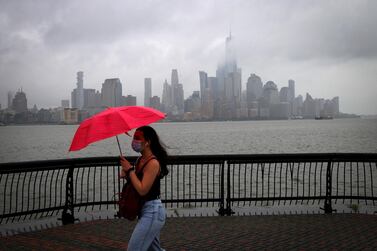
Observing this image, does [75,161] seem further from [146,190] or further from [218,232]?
[146,190]

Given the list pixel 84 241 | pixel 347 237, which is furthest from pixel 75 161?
pixel 347 237

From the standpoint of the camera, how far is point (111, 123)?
11.4ft

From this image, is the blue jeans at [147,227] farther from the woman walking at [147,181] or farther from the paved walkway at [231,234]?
the paved walkway at [231,234]

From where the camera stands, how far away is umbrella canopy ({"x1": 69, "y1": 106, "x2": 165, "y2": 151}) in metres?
3.36

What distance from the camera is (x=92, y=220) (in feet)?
25.8

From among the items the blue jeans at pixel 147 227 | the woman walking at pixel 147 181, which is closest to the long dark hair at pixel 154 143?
the woman walking at pixel 147 181

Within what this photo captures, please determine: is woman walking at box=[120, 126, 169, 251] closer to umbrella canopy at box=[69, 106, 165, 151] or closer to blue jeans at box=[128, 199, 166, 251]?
blue jeans at box=[128, 199, 166, 251]

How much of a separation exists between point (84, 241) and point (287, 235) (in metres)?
3.66

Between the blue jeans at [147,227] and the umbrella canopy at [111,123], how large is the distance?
0.80 m

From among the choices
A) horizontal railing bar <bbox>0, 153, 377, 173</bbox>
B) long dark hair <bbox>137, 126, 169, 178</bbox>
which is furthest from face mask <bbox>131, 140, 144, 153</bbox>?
horizontal railing bar <bbox>0, 153, 377, 173</bbox>

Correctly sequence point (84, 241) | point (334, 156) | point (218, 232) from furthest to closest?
point (334, 156) → point (218, 232) → point (84, 241)

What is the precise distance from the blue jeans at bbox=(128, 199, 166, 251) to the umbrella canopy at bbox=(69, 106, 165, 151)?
2.62ft

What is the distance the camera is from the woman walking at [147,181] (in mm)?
3453

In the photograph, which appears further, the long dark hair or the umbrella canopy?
the long dark hair
